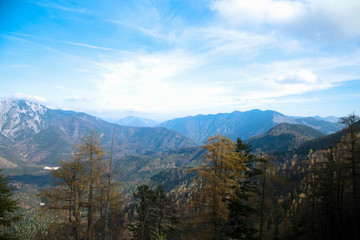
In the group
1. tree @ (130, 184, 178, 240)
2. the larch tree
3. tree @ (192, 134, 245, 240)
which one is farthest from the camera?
tree @ (130, 184, 178, 240)

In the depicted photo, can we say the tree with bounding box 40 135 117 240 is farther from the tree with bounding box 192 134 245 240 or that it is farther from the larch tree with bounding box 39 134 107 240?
the tree with bounding box 192 134 245 240

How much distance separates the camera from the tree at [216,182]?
45.6 ft

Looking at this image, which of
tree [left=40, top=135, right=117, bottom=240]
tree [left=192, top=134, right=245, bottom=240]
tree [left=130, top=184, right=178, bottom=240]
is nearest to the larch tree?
tree [left=40, top=135, right=117, bottom=240]

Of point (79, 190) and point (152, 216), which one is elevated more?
point (79, 190)

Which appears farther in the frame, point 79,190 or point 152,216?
point 152,216

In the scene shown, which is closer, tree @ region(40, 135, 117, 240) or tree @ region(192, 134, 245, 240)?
tree @ region(192, 134, 245, 240)

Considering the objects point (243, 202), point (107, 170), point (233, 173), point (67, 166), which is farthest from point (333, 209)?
point (67, 166)

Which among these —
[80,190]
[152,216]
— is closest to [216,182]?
[80,190]

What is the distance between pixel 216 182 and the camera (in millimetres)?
13844

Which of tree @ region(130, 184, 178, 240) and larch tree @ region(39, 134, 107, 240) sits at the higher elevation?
larch tree @ region(39, 134, 107, 240)

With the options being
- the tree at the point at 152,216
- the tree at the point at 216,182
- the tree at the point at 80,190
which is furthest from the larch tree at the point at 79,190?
the tree at the point at 216,182

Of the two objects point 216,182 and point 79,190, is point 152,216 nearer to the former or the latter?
point 79,190

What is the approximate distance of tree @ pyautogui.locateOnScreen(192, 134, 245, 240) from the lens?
1389 cm

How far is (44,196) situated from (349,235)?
118 feet
